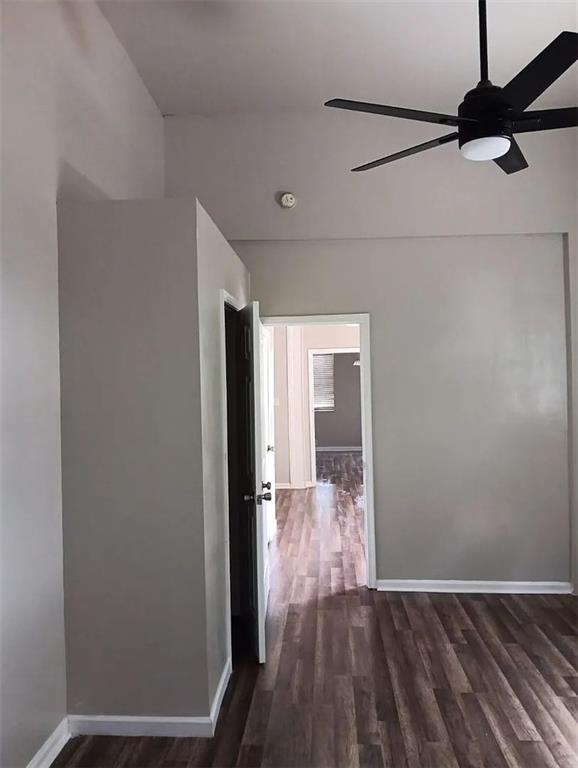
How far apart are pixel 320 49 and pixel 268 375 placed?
294cm

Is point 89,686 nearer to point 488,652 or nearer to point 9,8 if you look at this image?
point 488,652

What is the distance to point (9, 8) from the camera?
2.21 metres

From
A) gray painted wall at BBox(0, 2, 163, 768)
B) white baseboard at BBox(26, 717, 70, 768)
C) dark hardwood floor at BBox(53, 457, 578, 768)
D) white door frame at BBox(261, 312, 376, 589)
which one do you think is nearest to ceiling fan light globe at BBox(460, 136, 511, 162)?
gray painted wall at BBox(0, 2, 163, 768)

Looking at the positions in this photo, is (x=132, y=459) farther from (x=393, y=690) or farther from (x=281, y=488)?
(x=281, y=488)

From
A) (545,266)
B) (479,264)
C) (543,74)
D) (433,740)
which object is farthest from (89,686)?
(545,266)

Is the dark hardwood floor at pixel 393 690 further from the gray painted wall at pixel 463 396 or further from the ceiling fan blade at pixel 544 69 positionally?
the ceiling fan blade at pixel 544 69

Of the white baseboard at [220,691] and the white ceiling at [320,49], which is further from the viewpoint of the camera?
the white ceiling at [320,49]

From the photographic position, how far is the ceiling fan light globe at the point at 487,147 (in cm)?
232

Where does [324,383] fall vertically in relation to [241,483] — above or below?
above

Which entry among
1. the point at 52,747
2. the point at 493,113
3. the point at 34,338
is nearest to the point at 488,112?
the point at 493,113

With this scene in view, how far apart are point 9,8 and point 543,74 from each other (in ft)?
6.56

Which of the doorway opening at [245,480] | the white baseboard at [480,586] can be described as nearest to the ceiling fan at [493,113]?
the doorway opening at [245,480]

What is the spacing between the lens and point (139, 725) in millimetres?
2580

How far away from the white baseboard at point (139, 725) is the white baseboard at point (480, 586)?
6.74ft
